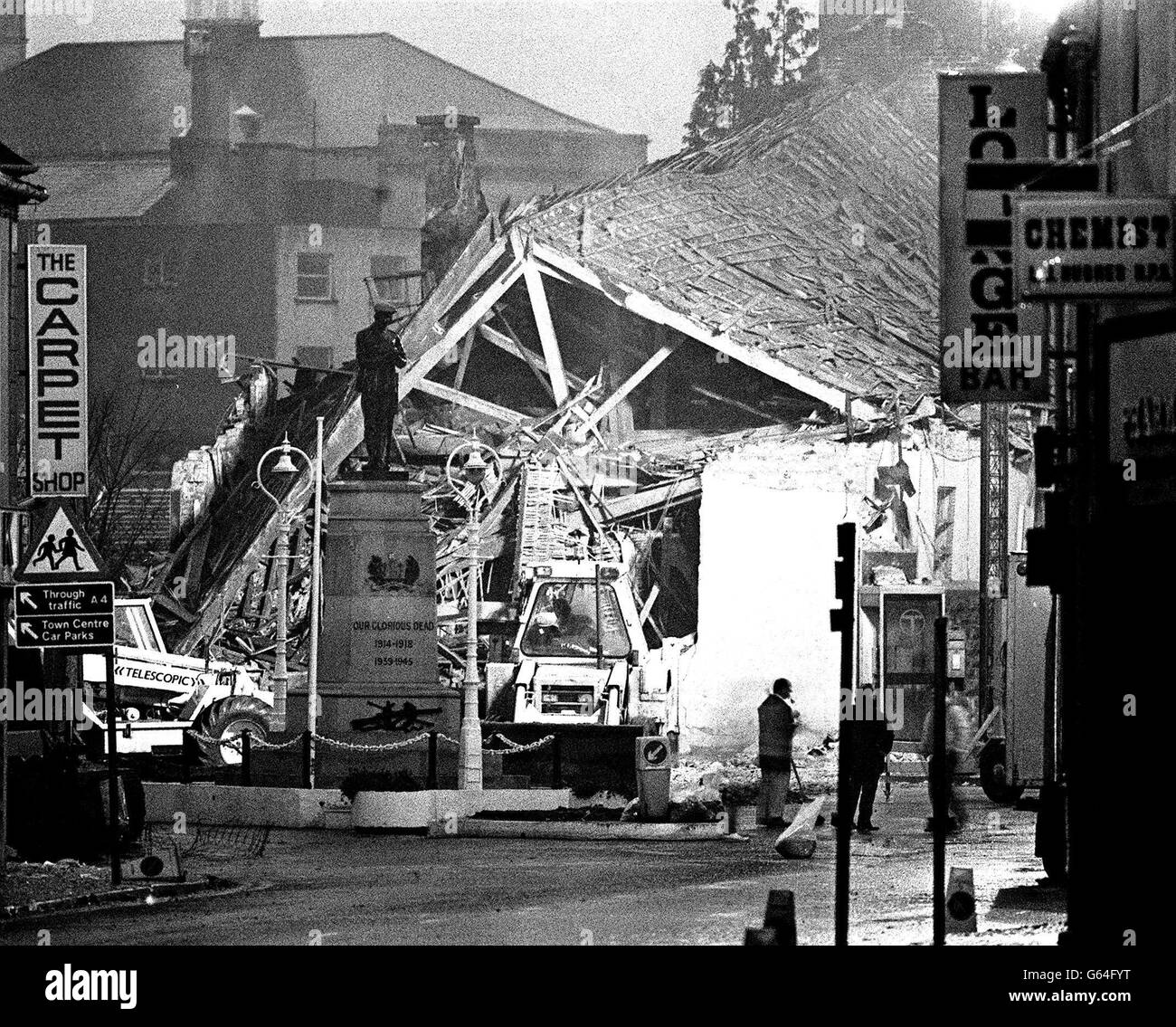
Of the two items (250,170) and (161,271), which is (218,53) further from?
(161,271)

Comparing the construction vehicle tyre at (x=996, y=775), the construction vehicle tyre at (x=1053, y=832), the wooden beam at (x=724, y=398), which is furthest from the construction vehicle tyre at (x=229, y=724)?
the construction vehicle tyre at (x=1053, y=832)

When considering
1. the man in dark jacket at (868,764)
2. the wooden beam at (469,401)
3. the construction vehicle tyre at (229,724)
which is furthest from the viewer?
the wooden beam at (469,401)

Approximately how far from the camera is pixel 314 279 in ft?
160

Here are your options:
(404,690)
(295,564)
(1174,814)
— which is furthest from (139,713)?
(1174,814)

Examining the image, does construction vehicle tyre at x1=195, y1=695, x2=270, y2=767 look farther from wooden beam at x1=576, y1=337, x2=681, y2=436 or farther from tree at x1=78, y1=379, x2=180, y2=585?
wooden beam at x1=576, y1=337, x2=681, y2=436

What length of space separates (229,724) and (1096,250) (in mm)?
24010

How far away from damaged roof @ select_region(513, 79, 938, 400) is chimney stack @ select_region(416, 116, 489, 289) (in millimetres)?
1948

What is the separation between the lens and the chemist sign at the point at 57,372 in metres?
25.7

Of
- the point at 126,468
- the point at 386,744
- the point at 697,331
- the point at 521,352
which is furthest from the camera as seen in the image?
the point at 126,468

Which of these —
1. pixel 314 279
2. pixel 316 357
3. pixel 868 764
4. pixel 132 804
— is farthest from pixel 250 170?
pixel 132 804

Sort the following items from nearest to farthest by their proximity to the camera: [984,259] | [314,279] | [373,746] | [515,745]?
[984,259], [373,746], [515,745], [314,279]

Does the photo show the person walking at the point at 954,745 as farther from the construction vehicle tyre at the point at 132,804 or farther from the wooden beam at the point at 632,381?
the wooden beam at the point at 632,381

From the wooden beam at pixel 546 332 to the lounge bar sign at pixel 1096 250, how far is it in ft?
114

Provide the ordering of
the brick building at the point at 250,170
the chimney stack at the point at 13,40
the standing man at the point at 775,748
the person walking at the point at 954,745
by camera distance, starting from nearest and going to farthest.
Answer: the standing man at the point at 775,748 < the person walking at the point at 954,745 < the chimney stack at the point at 13,40 < the brick building at the point at 250,170
